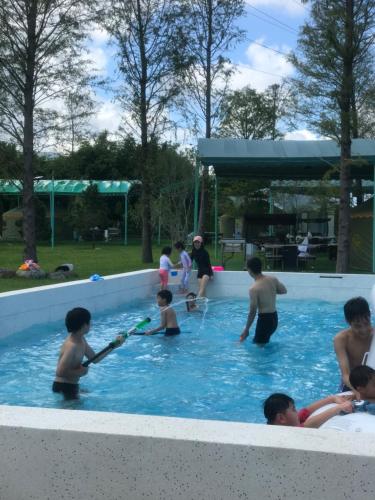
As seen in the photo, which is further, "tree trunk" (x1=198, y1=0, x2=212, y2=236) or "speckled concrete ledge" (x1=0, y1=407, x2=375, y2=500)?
"tree trunk" (x1=198, y1=0, x2=212, y2=236)

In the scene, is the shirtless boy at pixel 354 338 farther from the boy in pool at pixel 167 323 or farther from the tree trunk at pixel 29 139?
the tree trunk at pixel 29 139

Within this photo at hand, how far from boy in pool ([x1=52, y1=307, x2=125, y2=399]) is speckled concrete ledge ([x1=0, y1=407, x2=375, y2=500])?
7.95ft

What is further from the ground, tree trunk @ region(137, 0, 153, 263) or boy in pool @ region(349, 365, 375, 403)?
tree trunk @ region(137, 0, 153, 263)

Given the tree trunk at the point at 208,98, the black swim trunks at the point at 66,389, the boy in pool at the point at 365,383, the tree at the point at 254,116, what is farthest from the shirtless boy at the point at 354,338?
the tree at the point at 254,116

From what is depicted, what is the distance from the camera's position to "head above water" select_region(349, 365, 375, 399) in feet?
12.5

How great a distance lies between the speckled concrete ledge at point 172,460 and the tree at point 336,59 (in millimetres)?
13366

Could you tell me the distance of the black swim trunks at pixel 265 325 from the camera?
8.04 meters

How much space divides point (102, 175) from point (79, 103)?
25.9m

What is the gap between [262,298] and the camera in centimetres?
793

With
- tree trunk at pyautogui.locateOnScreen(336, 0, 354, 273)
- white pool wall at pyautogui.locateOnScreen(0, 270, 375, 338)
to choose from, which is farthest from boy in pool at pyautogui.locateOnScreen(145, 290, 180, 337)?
tree trunk at pyautogui.locateOnScreen(336, 0, 354, 273)

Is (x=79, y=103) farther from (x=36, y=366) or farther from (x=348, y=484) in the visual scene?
(x=348, y=484)

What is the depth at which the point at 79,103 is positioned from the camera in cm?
1523

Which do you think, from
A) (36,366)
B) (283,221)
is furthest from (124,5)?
(36,366)

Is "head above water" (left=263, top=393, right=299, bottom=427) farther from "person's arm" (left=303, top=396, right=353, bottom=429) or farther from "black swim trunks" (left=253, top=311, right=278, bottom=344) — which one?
"black swim trunks" (left=253, top=311, right=278, bottom=344)
